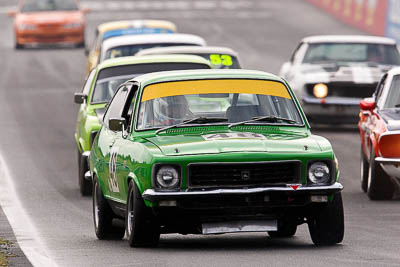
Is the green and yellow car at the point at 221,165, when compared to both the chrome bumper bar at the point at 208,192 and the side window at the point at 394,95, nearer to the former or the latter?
the chrome bumper bar at the point at 208,192

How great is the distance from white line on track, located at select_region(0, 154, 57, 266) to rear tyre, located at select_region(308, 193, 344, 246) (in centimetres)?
199

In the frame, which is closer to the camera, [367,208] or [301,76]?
[367,208]

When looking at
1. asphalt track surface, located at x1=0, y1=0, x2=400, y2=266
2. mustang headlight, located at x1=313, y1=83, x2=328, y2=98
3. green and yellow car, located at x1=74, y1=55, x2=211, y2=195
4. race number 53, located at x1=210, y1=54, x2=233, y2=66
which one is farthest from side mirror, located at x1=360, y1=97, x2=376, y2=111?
mustang headlight, located at x1=313, y1=83, x2=328, y2=98

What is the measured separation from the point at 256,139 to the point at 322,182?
0.58 m

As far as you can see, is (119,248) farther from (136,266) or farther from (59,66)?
(59,66)

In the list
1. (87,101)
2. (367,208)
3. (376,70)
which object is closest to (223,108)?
(367,208)

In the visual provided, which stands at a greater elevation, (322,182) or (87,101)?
(322,182)

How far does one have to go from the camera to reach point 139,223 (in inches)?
391

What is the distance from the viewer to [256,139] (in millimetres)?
10062

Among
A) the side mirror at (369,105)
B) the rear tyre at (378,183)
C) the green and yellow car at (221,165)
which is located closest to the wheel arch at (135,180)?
the green and yellow car at (221,165)

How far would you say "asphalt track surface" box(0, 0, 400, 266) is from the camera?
9.73 meters

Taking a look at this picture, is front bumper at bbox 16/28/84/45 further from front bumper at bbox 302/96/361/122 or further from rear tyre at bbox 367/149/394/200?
rear tyre at bbox 367/149/394/200

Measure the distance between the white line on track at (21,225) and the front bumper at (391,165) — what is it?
143 inches

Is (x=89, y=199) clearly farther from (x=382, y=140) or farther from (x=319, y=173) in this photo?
(x=319, y=173)
